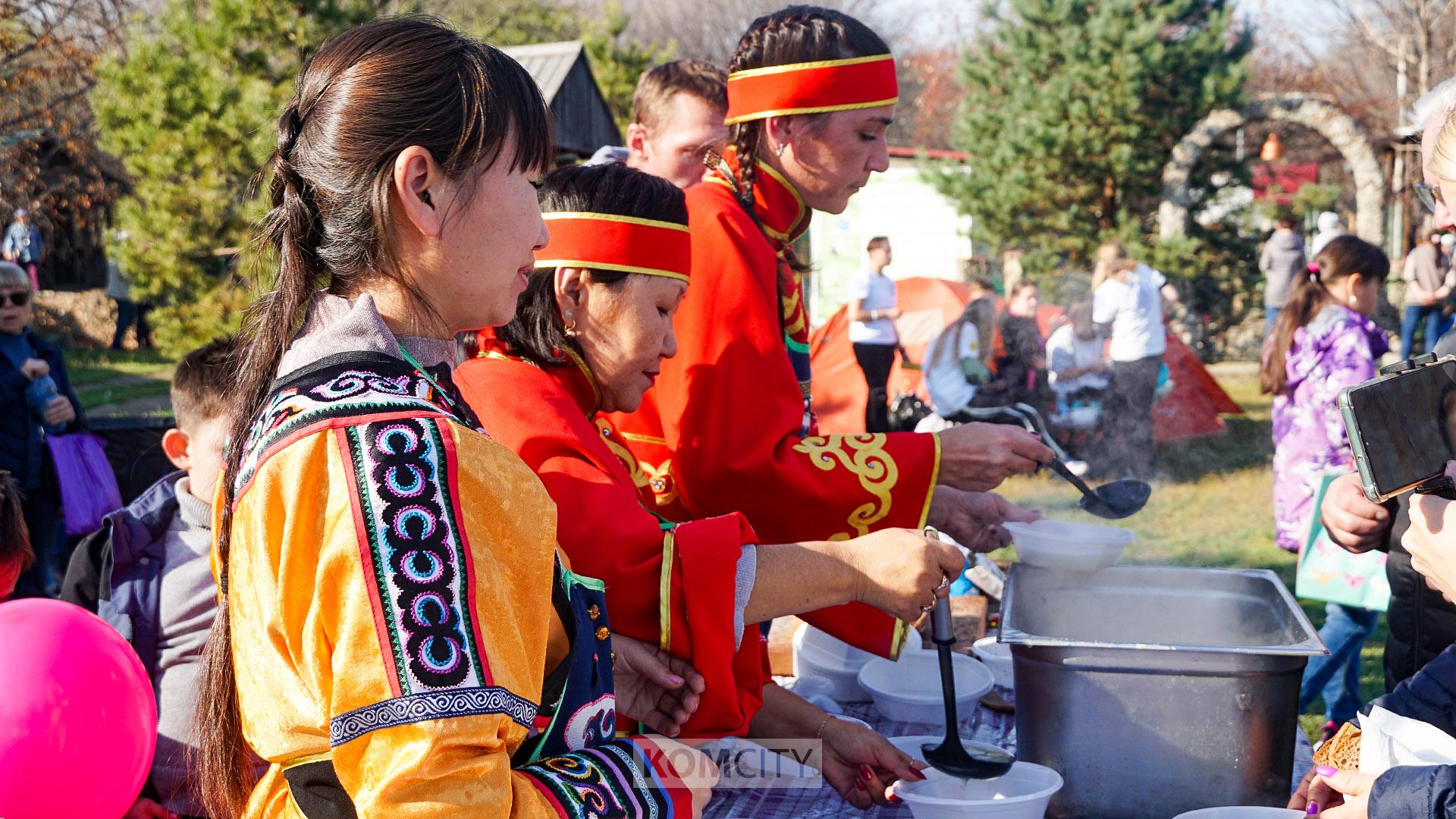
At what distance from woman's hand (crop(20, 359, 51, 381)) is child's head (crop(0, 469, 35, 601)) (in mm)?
2661

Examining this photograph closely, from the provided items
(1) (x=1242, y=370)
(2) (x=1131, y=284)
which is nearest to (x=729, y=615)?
(2) (x=1131, y=284)

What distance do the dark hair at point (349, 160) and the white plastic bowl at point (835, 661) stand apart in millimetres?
1594

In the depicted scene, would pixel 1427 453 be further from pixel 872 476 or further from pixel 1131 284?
pixel 1131 284

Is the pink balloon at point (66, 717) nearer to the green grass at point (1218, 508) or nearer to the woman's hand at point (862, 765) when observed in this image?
the woman's hand at point (862, 765)

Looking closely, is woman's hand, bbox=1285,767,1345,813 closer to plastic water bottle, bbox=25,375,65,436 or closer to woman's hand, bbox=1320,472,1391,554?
woman's hand, bbox=1320,472,1391,554

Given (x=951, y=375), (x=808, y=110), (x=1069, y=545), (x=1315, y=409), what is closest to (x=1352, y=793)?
(x=1069, y=545)

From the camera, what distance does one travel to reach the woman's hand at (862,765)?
201cm

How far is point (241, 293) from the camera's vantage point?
15695 millimetres

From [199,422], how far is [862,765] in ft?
5.58

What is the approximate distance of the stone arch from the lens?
14578mm

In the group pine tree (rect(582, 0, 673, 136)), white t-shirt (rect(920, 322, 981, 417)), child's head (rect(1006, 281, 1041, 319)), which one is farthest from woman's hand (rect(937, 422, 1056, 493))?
pine tree (rect(582, 0, 673, 136))

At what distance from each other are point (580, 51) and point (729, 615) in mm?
18842

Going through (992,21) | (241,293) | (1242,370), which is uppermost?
(992,21)

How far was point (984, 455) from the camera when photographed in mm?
2289
